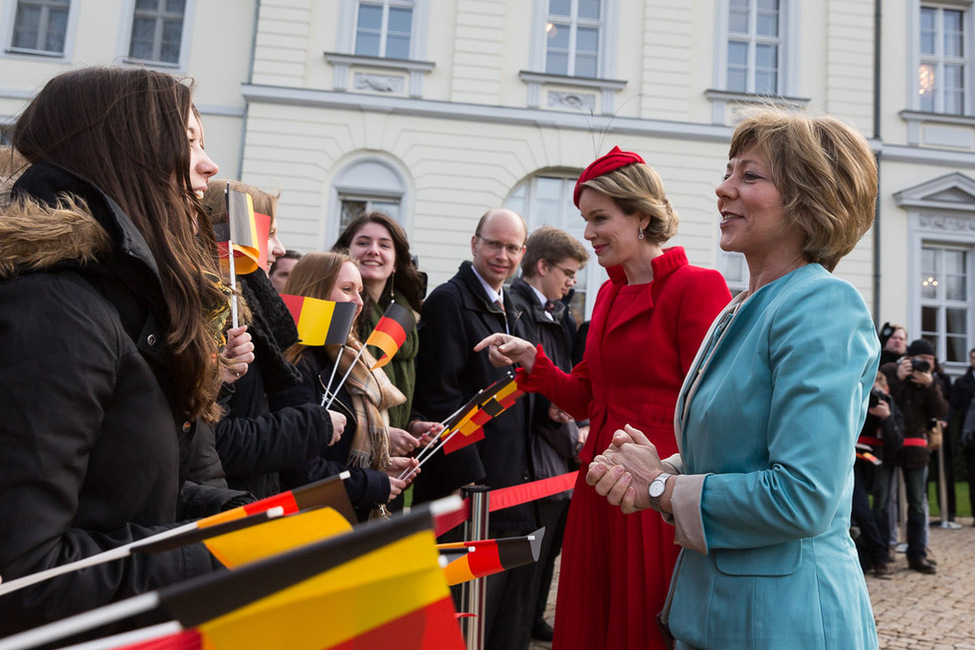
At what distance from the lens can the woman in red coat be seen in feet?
7.36

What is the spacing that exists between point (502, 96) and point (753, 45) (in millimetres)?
4564

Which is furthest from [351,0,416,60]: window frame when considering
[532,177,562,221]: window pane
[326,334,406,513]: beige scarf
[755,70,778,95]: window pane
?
[326,334,406,513]: beige scarf

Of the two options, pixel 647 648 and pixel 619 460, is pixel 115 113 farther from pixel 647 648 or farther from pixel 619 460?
pixel 647 648

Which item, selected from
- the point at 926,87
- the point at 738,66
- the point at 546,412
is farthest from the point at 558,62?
the point at 546,412

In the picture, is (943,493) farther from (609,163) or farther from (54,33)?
(54,33)

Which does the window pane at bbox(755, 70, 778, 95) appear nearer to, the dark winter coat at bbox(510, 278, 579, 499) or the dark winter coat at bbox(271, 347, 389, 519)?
the dark winter coat at bbox(510, 278, 579, 499)

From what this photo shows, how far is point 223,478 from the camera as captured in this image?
210 cm

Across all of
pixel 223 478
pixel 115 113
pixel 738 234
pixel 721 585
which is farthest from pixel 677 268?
pixel 115 113

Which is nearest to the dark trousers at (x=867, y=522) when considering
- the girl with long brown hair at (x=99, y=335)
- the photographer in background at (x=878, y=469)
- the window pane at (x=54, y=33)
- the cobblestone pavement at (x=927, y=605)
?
the photographer in background at (x=878, y=469)

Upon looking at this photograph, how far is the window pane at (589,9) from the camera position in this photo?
13.7 meters

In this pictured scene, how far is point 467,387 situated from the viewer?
3.74 metres

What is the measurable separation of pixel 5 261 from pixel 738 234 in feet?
4.44

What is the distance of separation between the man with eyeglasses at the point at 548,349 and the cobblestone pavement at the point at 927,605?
69 centimetres

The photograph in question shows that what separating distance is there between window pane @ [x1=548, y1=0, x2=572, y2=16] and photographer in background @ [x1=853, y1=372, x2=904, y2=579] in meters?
8.92
